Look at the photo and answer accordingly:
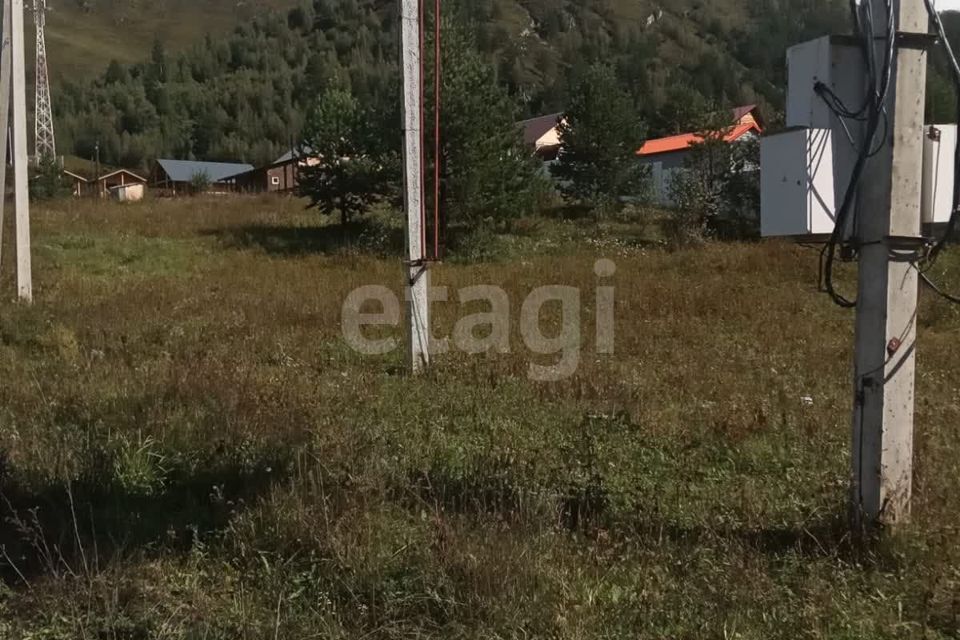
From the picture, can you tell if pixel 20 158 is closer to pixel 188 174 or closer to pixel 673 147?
pixel 673 147

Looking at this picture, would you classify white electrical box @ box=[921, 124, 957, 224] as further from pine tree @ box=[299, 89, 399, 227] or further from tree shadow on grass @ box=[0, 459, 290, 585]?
pine tree @ box=[299, 89, 399, 227]

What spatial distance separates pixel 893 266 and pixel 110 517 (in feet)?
11.4

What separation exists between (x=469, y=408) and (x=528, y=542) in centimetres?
235

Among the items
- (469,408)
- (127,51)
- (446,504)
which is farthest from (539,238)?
(127,51)

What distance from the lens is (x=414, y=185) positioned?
695 cm

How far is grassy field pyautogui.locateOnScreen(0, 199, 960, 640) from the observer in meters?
2.60

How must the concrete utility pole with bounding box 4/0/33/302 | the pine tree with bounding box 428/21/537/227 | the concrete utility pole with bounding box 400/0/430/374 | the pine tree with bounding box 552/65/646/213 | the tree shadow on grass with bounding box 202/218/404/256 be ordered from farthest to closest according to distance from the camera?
the pine tree with bounding box 552/65/646/213, the tree shadow on grass with bounding box 202/218/404/256, the pine tree with bounding box 428/21/537/227, the concrete utility pole with bounding box 4/0/33/302, the concrete utility pole with bounding box 400/0/430/374

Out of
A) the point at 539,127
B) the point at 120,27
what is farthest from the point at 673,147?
the point at 120,27

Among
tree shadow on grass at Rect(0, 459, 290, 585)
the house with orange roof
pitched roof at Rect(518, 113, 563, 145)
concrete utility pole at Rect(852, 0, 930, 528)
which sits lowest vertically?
tree shadow on grass at Rect(0, 459, 290, 585)

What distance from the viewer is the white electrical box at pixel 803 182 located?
2.82 meters

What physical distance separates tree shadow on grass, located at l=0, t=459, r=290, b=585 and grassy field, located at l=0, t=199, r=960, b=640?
0.05 feet

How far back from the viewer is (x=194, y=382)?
5.43m

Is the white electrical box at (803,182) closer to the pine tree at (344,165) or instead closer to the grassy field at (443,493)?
the grassy field at (443,493)

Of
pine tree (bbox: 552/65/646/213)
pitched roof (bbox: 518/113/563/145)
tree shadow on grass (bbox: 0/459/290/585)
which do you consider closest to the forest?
pitched roof (bbox: 518/113/563/145)
